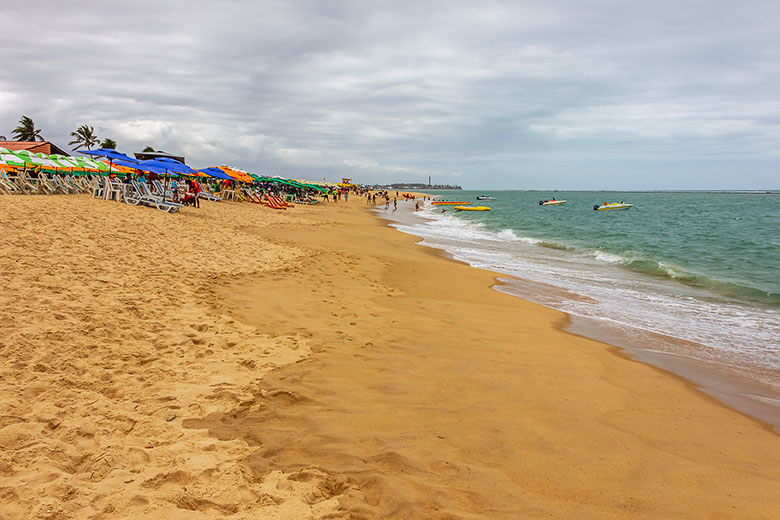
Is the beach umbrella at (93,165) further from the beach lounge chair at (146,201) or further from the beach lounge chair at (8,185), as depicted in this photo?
the beach lounge chair at (146,201)

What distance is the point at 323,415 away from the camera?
391 centimetres

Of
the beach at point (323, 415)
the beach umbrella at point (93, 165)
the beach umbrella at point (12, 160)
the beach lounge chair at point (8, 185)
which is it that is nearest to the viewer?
the beach at point (323, 415)

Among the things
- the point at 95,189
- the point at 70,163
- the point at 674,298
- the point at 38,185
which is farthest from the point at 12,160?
the point at 674,298

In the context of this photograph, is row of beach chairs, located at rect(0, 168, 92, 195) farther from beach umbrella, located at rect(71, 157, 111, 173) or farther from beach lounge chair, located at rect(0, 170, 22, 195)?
beach umbrella, located at rect(71, 157, 111, 173)

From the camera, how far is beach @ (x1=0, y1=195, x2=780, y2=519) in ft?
9.44

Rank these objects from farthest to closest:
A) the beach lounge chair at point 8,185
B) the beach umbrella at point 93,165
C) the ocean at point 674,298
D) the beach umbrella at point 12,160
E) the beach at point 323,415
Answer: the beach umbrella at point 93,165 < the beach umbrella at point 12,160 < the beach lounge chair at point 8,185 < the ocean at point 674,298 < the beach at point 323,415

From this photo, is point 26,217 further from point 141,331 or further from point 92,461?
point 92,461

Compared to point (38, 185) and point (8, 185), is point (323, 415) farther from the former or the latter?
point (38, 185)

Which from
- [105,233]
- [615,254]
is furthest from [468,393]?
[615,254]

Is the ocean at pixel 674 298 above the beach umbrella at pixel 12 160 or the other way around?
the other way around

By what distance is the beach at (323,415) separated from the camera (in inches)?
113

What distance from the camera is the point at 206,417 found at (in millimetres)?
3736

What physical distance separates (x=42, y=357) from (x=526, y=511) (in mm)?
4365

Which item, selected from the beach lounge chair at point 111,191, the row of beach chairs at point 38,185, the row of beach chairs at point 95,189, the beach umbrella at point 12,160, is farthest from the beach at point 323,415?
the beach umbrella at point 12,160
